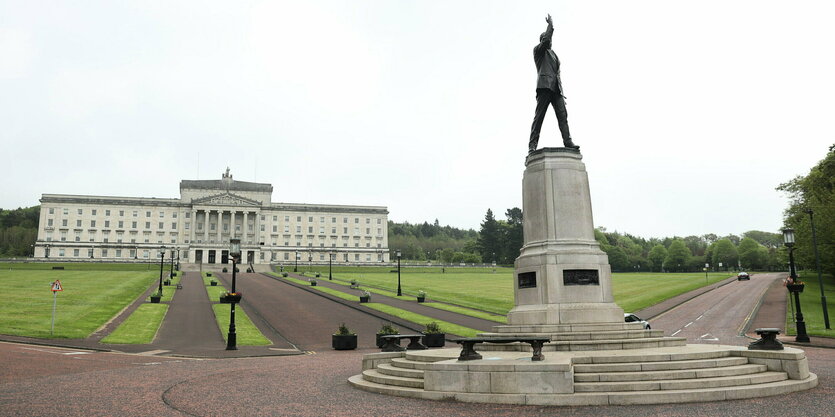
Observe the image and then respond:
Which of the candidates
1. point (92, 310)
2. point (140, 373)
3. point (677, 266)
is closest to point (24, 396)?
point (140, 373)

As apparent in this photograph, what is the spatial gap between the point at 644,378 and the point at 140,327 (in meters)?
28.0

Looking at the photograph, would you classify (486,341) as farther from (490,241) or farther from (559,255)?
(490,241)

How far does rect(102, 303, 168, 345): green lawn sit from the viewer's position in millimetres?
26614

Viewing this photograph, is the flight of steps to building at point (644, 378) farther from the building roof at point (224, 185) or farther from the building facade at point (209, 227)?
the building roof at point (224, 185)

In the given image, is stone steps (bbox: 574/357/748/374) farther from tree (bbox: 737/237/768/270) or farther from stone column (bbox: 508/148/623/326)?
tree (bbox: 737/237/768/270)

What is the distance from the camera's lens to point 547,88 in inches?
687

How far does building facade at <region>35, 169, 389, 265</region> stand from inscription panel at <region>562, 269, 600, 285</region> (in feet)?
413

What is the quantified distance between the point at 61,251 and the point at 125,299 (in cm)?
10967

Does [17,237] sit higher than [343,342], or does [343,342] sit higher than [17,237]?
[17,237]

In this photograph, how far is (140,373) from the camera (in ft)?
52.0

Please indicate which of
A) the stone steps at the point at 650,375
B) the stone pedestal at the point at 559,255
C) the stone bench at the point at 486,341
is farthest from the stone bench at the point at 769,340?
the stone bench at the point at 486,341

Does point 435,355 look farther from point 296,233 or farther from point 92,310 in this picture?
point 296,233

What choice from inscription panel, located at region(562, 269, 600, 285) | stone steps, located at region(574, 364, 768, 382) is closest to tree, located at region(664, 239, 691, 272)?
inscription panel, located at region(562, 269, 600, 285)

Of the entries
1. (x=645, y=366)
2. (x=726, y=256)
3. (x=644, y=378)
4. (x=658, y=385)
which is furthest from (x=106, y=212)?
(x=726, y=256)
